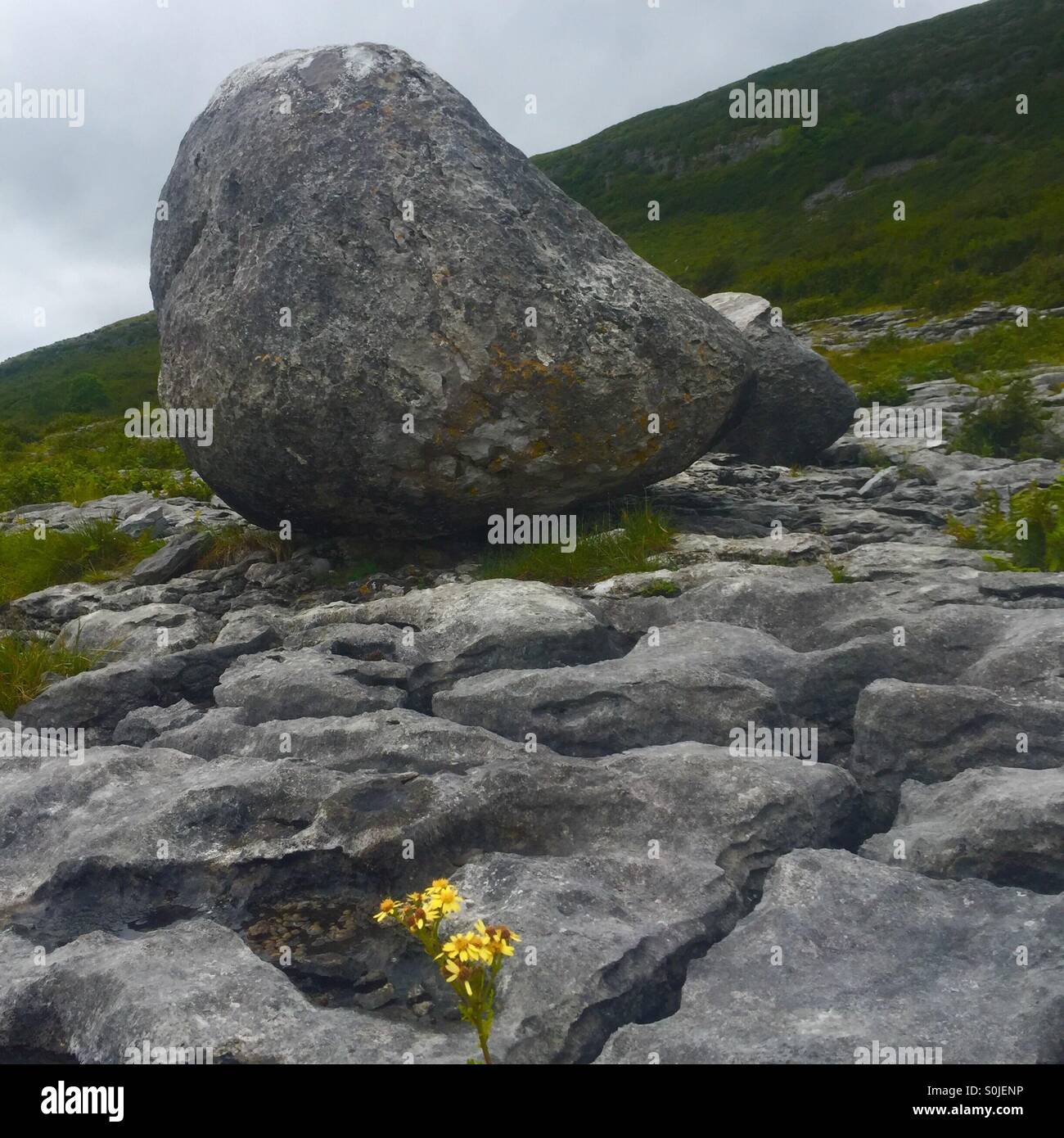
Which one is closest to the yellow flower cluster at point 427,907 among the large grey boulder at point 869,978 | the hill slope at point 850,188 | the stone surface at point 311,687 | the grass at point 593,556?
the large grey boulder at point 869,978

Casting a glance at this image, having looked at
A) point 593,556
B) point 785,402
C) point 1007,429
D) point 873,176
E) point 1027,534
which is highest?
point 873,176

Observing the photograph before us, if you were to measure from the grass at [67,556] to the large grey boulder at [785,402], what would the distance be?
7814mm

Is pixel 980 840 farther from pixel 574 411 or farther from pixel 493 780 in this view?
pixel 574 411

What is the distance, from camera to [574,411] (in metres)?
9.22

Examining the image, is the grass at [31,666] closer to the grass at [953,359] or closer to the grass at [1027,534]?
the grass at [1027,534]

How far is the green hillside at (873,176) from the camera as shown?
118 ft

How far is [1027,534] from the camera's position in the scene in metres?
8.43

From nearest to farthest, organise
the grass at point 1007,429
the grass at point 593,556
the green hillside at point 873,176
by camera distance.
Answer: the grass at point 593,556 → the grass at point 1007,429 → the green hillside at point 873,176

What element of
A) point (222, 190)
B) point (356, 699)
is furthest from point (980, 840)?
point (222, 190)

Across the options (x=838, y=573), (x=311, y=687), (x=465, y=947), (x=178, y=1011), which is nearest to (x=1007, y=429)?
(x=838, y=573)

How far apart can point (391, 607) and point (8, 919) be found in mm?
4167

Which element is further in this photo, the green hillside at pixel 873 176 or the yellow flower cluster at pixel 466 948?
the green hillside at pixel 873 176

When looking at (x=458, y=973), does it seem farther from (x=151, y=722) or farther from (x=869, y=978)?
(x=151, y=722)

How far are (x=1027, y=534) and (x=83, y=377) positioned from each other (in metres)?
59.2
